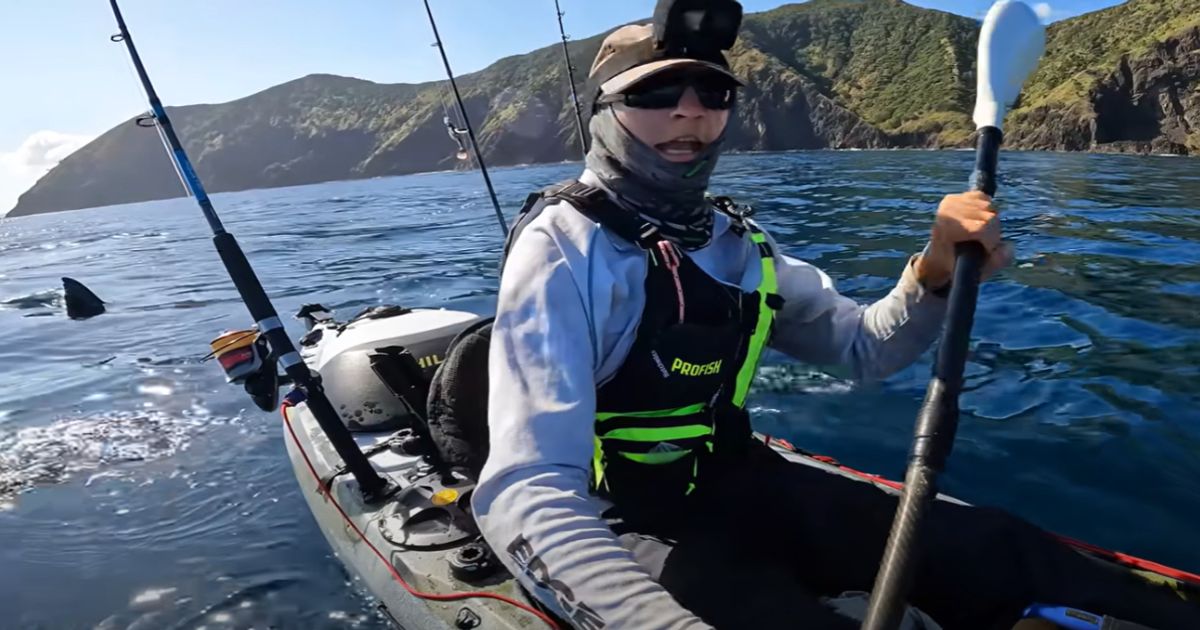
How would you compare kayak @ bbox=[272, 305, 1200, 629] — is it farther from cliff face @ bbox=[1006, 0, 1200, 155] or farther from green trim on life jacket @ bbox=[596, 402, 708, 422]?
cliff face @ bbox=[1006, 0, 1200, 155]

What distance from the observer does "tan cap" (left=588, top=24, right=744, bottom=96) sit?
7.68 ft

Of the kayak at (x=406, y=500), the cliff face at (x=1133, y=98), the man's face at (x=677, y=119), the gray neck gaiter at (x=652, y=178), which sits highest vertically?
the man's face at (x=677, y=119)

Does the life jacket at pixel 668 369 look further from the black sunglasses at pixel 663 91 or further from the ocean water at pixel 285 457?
the ocean water at pixel 285 457

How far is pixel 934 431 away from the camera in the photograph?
1904 millimetres

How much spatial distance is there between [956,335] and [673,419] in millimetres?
998

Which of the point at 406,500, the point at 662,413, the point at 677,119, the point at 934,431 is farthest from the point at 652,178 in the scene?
the point at 406,500

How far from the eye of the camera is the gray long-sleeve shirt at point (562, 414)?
190cm

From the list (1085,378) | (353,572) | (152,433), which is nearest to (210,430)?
(152,433)

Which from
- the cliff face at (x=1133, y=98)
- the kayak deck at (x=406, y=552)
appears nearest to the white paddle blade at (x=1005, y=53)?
the kayak deck at (x=406, y=552)

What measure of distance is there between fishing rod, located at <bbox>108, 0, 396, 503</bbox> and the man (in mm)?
2283

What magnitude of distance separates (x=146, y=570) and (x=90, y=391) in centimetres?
607

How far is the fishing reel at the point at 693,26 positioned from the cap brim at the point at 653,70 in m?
0.07

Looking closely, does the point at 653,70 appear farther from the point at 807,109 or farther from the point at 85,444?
the point at 807,109

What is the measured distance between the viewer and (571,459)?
2064 mm
